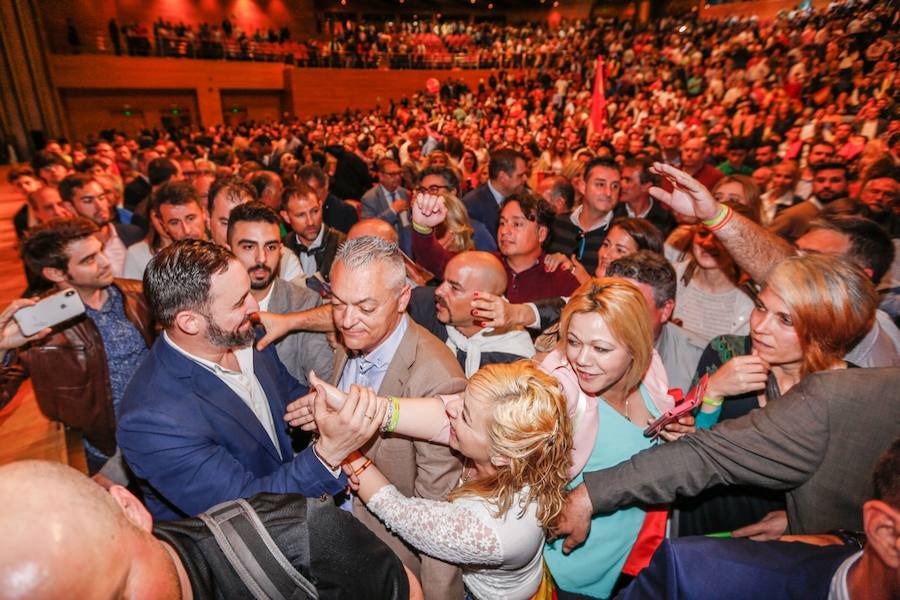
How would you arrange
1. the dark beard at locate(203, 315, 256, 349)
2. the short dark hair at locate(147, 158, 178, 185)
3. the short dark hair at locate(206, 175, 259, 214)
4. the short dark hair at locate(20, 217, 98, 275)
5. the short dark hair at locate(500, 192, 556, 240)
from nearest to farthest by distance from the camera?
1. the dark beard at locate(203, 315, 256, 349)
2. the short dark hair at locate(20, 217, 98, 275)
3. the short dark hair at locate(500, 192, 556, 240)
4. the short dark hair at locate(206, 175, 259, 214)
5. the short dark hair at locate(147, 158, 178, 185)

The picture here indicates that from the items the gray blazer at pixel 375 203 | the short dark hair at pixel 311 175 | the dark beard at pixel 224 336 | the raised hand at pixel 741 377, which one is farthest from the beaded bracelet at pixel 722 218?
the gray blazer at pixel 375 203

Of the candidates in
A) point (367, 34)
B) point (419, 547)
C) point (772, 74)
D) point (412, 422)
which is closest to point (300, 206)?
point (412, 422)

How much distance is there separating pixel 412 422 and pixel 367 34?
2858 centimetres

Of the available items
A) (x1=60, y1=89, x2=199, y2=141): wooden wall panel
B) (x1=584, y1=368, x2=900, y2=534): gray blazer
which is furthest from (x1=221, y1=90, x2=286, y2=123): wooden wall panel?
(x1=584, y1=368, x2=900, y2=534): gray blazer

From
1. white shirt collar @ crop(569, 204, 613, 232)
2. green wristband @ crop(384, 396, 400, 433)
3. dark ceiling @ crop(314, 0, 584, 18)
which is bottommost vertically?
green wristband @ crop(384, 396, 400, 433)

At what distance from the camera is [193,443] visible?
161 centimetres

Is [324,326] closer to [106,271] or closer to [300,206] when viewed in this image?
[106,271]

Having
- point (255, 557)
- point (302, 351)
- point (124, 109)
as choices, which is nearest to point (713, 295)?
point (302, 351)

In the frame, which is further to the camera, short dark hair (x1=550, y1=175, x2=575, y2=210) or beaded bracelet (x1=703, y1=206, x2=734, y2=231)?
short dark hair (x1=550, y1=175, x2=575, y2=210)

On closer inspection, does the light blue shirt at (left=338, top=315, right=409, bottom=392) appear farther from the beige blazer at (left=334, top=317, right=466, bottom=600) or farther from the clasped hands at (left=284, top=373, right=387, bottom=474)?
the clasped hands at (left=284, top=373, right=387, bottom=474)

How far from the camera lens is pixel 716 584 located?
1.11m

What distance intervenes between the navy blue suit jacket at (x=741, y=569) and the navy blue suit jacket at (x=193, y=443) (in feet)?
3.32

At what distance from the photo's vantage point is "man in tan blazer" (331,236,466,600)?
179 centimetres

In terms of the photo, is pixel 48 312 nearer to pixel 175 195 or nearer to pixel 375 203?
pixel 175 195
